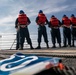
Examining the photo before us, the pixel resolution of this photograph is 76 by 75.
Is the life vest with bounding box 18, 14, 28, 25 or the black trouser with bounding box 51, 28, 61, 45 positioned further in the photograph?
the black trouser with bounding box 51, 28, 61, 45

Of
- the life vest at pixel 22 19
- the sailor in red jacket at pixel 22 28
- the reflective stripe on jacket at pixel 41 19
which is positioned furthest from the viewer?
the reflective stripe on jacket at pixel 41 19

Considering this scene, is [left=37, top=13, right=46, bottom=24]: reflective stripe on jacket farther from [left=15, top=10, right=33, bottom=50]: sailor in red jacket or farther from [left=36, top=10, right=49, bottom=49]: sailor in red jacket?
[left=15, top=10, right=33, bottom=50]: sailor in red jacket

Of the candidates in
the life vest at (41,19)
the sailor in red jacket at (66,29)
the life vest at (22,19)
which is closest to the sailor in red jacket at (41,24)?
the life vest at (41,19)

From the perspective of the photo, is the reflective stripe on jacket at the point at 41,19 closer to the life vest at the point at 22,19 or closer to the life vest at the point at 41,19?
the life vest at the point at 41,19

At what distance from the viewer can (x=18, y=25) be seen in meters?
14.9

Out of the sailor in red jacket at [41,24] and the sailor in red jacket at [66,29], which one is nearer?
the sailor in red jacket at [41,24]

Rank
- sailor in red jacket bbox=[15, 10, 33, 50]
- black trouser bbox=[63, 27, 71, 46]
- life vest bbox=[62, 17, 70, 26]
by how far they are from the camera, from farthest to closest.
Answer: life vest bbox=[62, 17, 70, 26]
black trouser bbox=[63, 27, 71, 46]
sailor in red jacket bbox=[15, 10, 33, 50]

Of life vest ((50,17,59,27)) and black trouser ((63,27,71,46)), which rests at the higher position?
life vest ((50,17,59,27))

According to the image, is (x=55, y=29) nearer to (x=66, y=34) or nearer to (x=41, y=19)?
(x=66, y=34)

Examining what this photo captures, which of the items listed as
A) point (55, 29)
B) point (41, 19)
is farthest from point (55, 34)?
point (41, 19)

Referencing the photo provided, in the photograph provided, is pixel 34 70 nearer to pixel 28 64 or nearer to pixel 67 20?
pixel 28 64

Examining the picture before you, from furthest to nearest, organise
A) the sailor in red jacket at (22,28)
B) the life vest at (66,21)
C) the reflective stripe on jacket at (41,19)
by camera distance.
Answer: the life vest at (66,21), the reflective stripe on jacket at (41,19), the sailor in red jacket at (22,28)

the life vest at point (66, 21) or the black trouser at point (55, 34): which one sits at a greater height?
the life vest at point (66, 21)

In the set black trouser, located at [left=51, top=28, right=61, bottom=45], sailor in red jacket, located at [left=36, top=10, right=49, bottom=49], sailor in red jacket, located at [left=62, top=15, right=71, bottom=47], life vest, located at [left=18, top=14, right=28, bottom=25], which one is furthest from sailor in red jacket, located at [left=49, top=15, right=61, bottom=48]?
life vest, located at [left=18, top=14, right=28, bottom=25]
